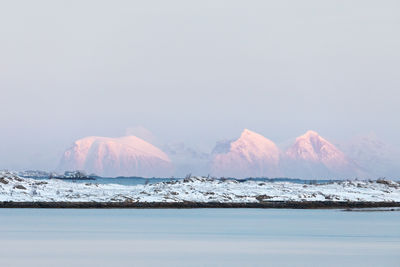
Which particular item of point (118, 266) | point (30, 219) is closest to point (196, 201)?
point (30, 219)

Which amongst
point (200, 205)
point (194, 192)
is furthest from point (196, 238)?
point (194, 192)

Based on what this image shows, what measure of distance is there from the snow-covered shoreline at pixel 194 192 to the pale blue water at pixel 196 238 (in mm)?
8273

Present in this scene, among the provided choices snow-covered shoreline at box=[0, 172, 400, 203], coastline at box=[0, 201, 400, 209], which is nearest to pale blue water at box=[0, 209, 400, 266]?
coastline at box=[0, 201, 400, 209]

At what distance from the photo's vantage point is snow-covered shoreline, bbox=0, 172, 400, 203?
82875mm

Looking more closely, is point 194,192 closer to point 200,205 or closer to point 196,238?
point 200,205

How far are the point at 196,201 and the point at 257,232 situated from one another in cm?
3054

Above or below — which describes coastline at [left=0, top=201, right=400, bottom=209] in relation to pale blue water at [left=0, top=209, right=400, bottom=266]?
above

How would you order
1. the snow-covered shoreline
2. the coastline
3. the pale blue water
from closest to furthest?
the pale blue water
the coastline
the snow-covered shoreline

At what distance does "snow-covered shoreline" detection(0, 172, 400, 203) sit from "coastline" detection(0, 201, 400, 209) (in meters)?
1.08

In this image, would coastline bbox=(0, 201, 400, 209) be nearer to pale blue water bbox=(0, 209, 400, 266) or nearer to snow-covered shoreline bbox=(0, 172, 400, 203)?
snow-covered shoreline bbox=(0, 172, 400, 203)

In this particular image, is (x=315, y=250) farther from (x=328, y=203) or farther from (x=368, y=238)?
(x=328, y=203)

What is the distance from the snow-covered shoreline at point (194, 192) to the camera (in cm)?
8288

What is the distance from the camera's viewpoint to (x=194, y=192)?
3359 inches

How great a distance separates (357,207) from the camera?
81.5 meters
